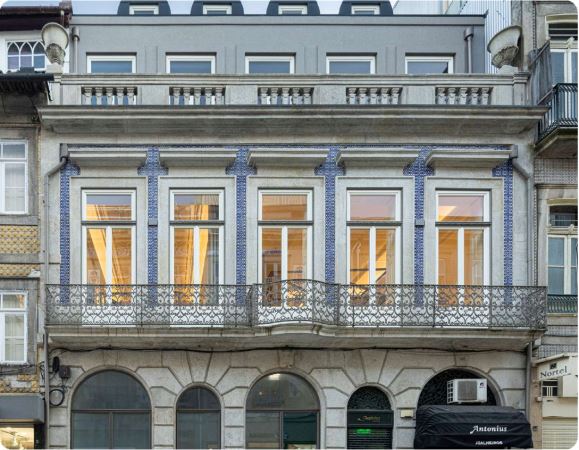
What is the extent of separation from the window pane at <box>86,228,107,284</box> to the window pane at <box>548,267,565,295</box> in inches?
333

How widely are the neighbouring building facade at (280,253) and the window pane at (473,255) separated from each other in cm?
4

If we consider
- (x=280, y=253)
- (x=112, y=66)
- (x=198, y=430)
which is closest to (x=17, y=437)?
(x=198, y=430)

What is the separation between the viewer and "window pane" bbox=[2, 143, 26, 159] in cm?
1634

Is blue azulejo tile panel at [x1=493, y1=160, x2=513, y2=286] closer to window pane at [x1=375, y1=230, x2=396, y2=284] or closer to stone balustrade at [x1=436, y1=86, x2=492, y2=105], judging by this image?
stone balustrade at [x1=436, y1=86, x2=492, y2=105]

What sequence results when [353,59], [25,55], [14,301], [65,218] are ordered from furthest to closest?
[353,59] → [25,55] → [65,218] → [14,301]

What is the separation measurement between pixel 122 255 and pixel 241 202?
2477mm

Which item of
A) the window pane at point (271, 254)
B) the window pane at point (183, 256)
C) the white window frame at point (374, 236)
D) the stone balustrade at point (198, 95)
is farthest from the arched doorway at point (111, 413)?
the stone balustrade at point (198, 95)

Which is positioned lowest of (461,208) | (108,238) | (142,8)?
(108,238)

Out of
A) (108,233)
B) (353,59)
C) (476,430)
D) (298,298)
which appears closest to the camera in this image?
(476,430)

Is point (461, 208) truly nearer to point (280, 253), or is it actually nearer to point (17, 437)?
point (280, 253)

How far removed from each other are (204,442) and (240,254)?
3.53 m

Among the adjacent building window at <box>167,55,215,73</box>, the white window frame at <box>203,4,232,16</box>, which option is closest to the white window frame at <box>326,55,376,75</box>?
the adjacent building window at <box>167,55,215,73</box>

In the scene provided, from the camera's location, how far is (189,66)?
61.2ft

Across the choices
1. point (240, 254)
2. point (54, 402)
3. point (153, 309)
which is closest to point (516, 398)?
point (240, 254)
